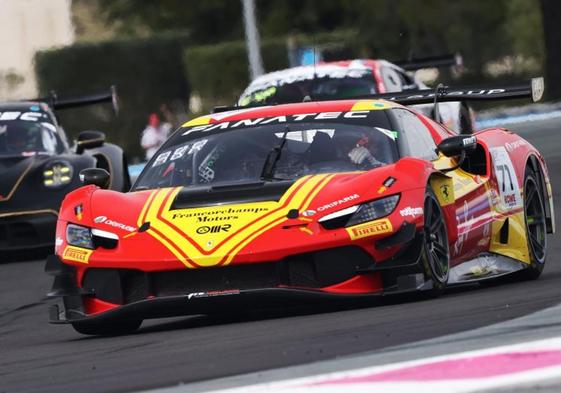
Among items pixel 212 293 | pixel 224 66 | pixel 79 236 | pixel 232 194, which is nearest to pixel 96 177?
pixel 79 236

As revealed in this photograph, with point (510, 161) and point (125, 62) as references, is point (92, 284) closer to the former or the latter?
point (510, 161)

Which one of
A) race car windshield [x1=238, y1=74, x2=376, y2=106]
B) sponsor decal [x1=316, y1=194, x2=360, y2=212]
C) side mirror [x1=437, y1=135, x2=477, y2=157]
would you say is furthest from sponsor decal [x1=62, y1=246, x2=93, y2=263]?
race car windshield [x1=238, y1=74, x2=376, y2=106]

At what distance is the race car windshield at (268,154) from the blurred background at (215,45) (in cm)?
1970

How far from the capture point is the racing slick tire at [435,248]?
819cm

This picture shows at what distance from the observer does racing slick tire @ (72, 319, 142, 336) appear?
846cm

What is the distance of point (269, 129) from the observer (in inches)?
363

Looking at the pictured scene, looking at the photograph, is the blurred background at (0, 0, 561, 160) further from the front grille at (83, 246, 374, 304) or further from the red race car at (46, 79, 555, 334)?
the front grille at (83, 246, 374, 304)

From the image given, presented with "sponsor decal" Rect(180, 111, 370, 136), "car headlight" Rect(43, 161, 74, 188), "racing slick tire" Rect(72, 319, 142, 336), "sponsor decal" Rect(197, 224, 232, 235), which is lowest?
"car headlight" Rect(43, 161, 74, 188)

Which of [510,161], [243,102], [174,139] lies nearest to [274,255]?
[174,139]

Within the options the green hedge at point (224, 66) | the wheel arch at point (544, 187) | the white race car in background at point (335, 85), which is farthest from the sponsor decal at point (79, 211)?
→ the green hedge at point (224, 66)

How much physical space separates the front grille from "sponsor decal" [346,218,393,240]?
3.0 inches

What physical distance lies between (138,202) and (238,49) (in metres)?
32.6

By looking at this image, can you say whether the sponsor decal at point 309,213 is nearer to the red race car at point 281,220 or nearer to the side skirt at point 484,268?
the red race car at point 281,220

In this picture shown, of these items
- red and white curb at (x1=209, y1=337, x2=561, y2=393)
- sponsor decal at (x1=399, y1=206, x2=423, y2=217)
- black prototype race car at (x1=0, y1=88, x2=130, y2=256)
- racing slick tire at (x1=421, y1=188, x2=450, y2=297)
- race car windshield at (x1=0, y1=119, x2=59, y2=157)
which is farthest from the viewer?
race car windshield at (x1=0, y1=119, x2=59, y2=157)
